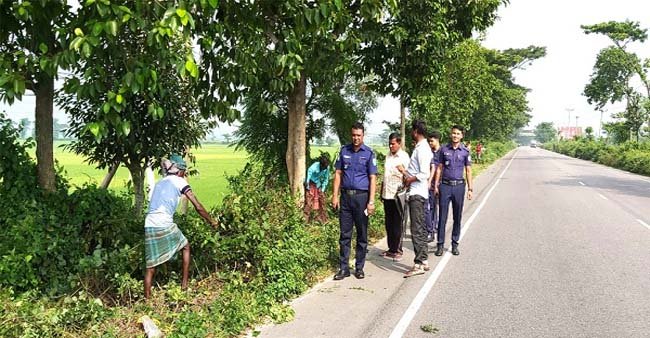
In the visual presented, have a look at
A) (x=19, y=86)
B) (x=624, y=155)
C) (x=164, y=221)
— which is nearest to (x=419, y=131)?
(x=164, y=221)

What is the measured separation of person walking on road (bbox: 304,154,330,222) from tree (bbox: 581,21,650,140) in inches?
1342

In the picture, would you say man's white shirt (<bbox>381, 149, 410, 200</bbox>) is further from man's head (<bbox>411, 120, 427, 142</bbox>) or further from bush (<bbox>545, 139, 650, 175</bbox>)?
bush (<bbox>545, 139, 650, 175</bbox>)

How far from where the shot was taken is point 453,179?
770 centimetres

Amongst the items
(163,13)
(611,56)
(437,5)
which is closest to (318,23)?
(163,13)

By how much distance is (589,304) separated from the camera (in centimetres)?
540

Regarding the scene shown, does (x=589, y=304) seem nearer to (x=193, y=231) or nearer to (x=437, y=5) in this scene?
(x=193, y=231)

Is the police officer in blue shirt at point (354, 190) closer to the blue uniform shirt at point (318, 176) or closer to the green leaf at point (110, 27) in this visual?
the blue uniform shirt at point (318, 176)

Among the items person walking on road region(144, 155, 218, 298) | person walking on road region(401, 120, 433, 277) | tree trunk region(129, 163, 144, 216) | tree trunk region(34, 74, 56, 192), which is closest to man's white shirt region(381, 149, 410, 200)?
person walking on road region(401, 120, 433, 277)

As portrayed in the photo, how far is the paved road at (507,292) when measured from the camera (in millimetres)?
4707

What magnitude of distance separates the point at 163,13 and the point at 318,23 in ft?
4.91

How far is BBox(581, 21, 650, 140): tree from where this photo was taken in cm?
3728

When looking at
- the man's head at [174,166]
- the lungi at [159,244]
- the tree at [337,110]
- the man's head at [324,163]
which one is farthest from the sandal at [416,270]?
the tree at [337,110]

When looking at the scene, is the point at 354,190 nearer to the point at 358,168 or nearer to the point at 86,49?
the point at 358,168

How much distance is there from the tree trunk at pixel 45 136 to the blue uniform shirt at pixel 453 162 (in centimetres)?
512
